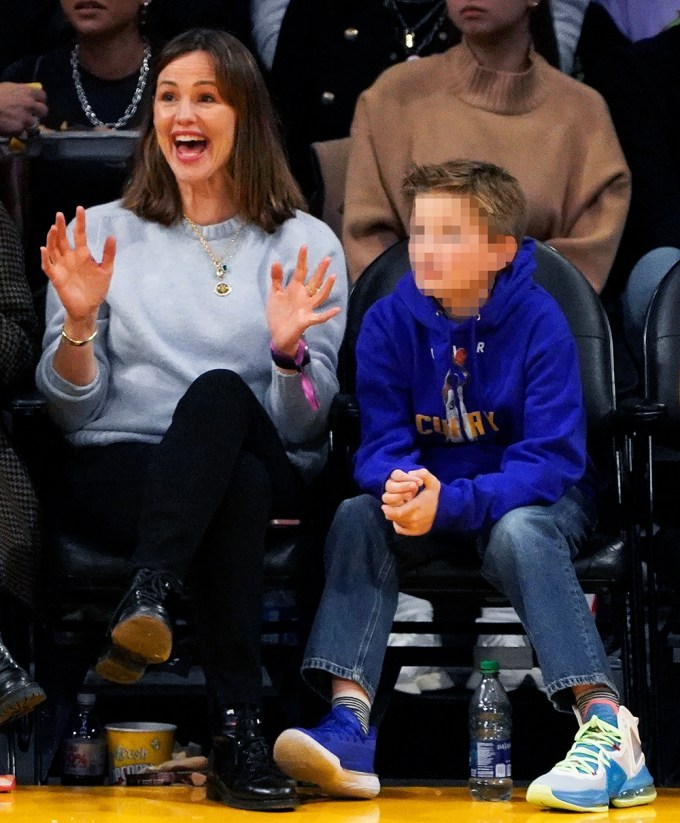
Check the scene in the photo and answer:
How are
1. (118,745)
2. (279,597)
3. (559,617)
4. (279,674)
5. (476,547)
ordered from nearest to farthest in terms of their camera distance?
(559,617)
(476,547)
(118,745)
(279,674)
(279,597)

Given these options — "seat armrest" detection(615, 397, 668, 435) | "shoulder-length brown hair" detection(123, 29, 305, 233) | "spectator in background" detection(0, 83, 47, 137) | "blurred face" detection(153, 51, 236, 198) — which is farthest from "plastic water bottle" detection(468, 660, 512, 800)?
"spectator in background" detection(0, 83, 47, 137)

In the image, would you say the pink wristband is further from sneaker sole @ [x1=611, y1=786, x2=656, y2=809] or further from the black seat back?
sneaker sole @ [x1=611, y1=786, x2=656, y2=809]

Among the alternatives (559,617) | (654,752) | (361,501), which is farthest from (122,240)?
(654,752)

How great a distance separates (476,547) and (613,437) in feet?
1.39

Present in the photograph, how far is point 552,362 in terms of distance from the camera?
278cm

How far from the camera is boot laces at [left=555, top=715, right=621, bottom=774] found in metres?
2.46

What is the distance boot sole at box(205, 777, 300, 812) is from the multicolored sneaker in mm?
369

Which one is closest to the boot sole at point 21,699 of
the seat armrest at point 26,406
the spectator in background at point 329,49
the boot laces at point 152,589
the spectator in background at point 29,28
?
the boot laces at point 152,589

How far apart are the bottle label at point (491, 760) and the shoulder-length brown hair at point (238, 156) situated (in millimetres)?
1062

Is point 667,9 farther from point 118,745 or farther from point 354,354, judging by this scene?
point 118,745

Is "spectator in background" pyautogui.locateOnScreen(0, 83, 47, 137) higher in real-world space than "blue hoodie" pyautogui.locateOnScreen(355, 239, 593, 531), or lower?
higher

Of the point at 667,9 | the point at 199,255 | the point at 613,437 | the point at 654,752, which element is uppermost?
the point at 667,9

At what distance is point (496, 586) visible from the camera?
270 cm

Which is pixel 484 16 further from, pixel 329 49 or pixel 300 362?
pixel 300 362
